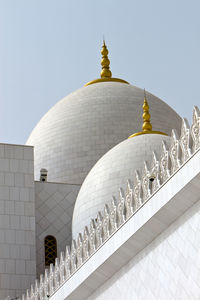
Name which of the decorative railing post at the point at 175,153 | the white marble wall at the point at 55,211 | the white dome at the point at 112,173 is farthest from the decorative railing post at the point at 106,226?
the white marble wall at the point at 55,211

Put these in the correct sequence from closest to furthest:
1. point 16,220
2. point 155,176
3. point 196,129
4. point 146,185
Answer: point 196,129
point 155,176
point 146,185
point 16,220

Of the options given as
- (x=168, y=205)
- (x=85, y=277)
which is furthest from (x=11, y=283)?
(x=168, y=205)

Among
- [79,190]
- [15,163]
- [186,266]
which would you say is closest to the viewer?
[186,266]

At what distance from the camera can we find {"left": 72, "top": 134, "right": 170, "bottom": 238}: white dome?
732 inches

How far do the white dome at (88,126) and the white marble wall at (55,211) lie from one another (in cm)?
169

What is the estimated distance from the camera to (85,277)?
45.8 feet

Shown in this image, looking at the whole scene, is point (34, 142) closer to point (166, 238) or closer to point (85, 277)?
point (85, 277)

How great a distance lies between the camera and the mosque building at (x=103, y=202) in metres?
11.6

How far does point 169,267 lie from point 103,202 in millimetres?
7153

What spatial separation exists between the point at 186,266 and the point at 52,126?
544 inches

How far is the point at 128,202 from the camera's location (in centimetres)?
1319

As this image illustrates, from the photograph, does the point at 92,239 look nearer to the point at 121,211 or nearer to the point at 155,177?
the point at 121,211

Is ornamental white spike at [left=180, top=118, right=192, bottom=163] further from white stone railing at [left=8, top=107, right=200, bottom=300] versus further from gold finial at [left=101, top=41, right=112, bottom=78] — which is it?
gold finial at [left=101, top=41, right=112, bottom=78]

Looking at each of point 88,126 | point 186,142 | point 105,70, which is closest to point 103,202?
point 88,126
